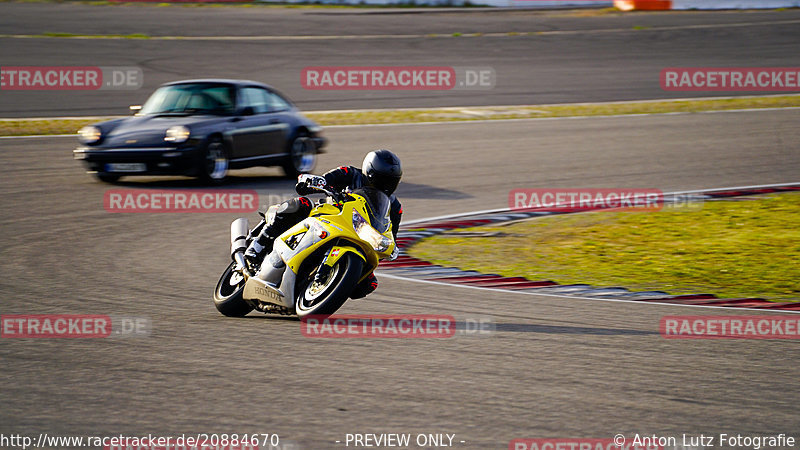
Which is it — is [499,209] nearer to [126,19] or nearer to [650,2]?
[126,19]

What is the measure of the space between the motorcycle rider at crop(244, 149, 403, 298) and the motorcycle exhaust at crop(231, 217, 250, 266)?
117 millimetres

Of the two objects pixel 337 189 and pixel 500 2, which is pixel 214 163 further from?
pixel 500 2

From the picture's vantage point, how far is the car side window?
51.5 feet

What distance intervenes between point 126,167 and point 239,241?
22.1 feet

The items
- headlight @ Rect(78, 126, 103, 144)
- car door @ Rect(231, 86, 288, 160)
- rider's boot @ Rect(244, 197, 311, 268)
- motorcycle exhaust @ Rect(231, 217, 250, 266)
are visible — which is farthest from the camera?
car door @ Rect(231, 86, 288, 160)

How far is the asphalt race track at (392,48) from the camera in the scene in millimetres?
25812

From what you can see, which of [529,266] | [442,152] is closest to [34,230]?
[529,266]

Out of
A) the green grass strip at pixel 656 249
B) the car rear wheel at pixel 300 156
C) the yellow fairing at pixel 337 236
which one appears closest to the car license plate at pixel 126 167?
the car rear wheel at pixel 300 156

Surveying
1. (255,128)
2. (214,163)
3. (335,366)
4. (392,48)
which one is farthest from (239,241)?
A: (392,48)

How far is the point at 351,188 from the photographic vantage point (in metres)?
7.45

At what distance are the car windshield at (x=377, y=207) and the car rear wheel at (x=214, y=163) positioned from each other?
760cm

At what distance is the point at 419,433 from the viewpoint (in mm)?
5059

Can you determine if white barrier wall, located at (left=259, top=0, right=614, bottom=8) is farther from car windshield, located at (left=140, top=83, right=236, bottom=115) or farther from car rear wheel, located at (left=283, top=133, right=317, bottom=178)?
car windshield, located at (left=140, top=83, right=236, bottom=115)

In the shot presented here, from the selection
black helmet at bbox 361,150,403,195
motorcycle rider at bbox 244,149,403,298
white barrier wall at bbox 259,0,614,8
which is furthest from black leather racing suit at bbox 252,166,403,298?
white barrier wall at bbox 259,0,614,8
